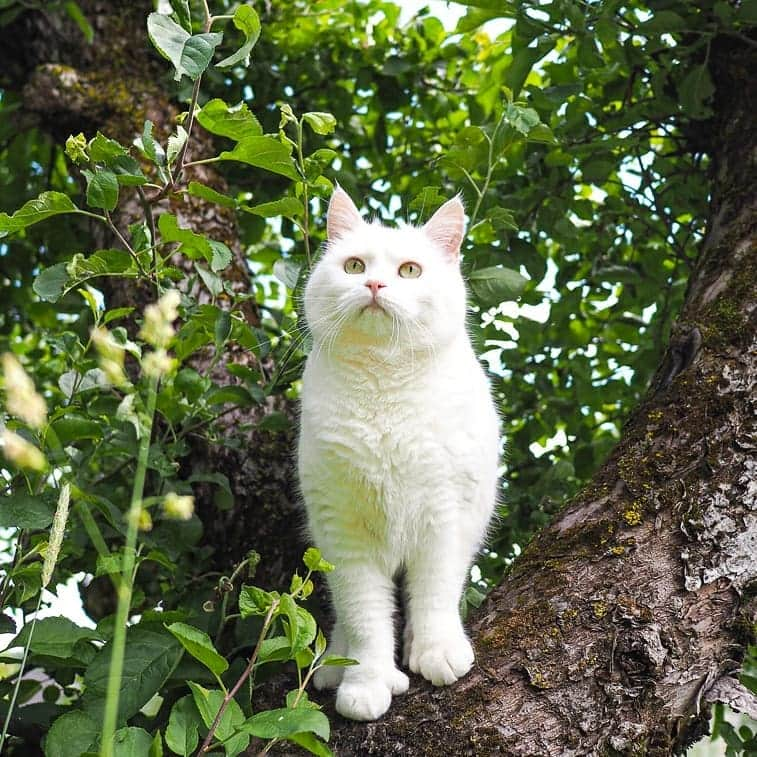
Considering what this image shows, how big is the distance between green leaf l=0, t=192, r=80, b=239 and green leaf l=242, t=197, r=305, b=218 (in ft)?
1.46

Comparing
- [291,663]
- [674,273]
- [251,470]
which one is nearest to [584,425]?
[674,273]

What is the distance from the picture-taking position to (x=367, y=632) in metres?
2.21

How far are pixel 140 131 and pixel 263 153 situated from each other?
1.56 m

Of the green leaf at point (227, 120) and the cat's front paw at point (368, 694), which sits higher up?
the green leaf at point (227, 120)

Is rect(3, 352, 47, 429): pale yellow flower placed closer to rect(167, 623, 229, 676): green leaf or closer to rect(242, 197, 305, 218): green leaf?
rect(167, 623, 229, 676): green leaf

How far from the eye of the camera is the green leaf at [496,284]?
8.36 ft

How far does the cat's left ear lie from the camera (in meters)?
2.45

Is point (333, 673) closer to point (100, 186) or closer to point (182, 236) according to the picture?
point (182, 236)

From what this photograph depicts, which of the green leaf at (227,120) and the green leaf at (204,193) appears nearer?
the green leaf at (227,120)

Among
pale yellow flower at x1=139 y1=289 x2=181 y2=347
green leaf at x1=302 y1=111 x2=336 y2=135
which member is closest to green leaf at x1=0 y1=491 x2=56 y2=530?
pale yellow flower at x1=139 y1=289 x2=181 y2=347

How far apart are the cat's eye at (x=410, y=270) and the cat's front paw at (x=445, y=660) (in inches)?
37.2

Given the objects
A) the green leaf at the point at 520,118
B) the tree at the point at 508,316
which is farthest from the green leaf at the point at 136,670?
the green leaf at the point at 520,118

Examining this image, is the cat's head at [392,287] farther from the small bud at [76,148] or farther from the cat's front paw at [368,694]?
the cat's front paw at [368,694]

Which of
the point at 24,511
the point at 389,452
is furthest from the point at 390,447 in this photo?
the point at 24,511
